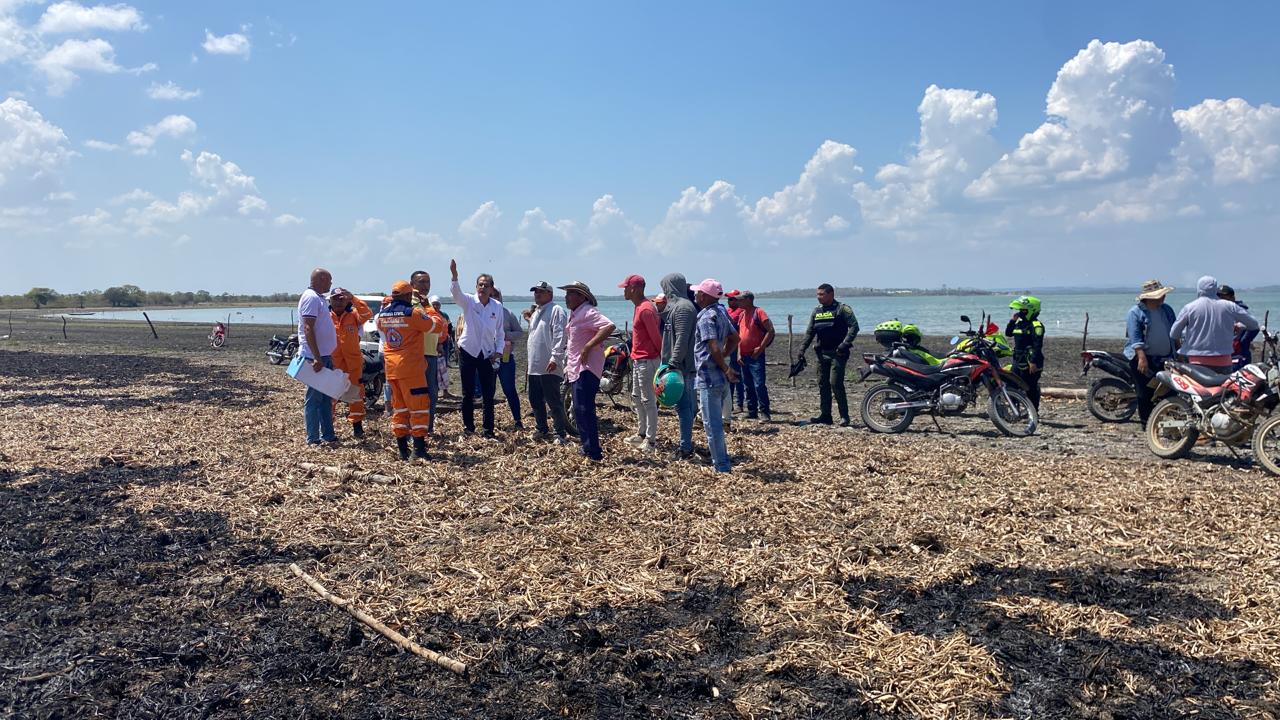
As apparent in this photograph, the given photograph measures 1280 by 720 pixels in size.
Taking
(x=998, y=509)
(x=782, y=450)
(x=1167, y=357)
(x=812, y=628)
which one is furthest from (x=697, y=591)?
(x=1167, y=357)

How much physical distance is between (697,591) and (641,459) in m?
3.61

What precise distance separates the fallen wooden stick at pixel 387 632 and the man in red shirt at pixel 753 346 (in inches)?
281

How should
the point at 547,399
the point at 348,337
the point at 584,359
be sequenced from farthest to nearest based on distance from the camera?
the point at 348,337 → the point at 547,399 → the point at 584,359

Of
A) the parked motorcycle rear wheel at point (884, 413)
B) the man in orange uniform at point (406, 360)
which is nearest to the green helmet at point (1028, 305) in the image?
the parked motorcycle rear wheel at point (884, 413)

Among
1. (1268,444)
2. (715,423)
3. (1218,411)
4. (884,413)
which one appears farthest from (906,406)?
(715,423)

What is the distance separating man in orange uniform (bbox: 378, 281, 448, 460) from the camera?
7.83 m

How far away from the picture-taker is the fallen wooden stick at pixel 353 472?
23.7ft

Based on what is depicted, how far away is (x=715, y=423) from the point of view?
7.57 m

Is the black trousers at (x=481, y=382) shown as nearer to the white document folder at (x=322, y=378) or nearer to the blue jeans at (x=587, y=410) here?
the white document folder at (x=322, y=378)

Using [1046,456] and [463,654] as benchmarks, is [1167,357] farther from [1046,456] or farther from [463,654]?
[463,654]

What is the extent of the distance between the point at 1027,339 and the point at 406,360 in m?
7.73

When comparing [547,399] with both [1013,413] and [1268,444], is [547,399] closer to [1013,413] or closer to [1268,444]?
[1013,413]

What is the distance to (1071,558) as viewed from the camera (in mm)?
5094

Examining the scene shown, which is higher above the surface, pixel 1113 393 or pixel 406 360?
pixel 406 360
